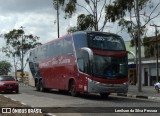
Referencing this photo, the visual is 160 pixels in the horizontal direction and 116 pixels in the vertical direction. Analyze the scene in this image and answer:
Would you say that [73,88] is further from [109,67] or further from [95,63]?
[109,67]

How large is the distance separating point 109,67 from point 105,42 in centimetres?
155

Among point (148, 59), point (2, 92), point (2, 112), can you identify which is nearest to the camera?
point (2, 112)

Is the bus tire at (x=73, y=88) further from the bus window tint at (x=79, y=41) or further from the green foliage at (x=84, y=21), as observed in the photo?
the green foliage at (x=84, y=21)

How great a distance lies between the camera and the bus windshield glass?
22456mm

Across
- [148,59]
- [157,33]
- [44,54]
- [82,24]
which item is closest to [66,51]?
[44,54]

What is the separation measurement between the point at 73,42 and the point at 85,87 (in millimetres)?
3187

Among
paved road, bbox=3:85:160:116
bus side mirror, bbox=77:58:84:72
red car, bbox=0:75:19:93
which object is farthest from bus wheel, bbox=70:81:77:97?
red car, bbox=0:75:19:93

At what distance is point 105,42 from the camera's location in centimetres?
2270

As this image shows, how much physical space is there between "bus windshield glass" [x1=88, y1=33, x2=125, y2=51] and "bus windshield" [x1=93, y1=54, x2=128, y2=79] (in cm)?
66

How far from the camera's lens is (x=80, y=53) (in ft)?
75.5

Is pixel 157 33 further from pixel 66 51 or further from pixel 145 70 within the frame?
pixel 66 51

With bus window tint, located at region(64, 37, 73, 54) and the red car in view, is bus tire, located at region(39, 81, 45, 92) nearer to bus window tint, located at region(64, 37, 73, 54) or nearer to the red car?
the red car

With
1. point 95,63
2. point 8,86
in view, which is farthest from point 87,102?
point 8,86

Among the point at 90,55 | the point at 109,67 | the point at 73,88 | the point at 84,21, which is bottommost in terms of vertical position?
the point at 73,88
